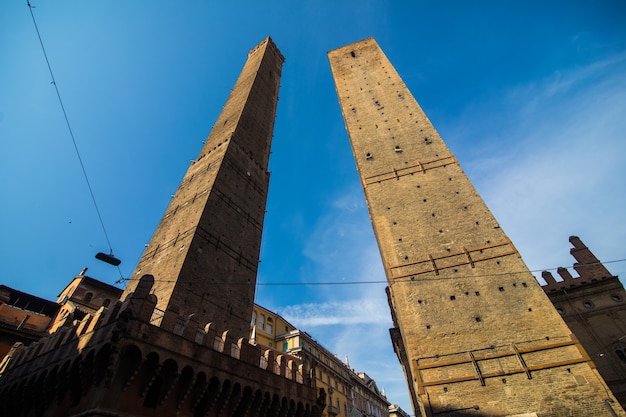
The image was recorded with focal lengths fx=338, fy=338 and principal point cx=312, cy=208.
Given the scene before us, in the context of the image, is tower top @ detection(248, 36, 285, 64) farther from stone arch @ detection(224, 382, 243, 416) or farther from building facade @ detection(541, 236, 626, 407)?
stone arch @ detection(224, 382, 243, 416)

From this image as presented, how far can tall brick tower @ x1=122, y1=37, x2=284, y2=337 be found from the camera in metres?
12.4

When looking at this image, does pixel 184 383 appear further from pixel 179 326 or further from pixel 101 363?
pixel 179 326

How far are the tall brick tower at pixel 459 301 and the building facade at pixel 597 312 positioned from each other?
984cm

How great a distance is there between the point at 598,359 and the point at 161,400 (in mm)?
21342

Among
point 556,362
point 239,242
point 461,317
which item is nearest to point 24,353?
point 239,242

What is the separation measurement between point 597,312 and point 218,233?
21575 mm

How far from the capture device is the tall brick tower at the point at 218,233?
488 inches

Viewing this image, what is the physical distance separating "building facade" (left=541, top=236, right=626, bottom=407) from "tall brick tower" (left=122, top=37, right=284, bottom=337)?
696 inches

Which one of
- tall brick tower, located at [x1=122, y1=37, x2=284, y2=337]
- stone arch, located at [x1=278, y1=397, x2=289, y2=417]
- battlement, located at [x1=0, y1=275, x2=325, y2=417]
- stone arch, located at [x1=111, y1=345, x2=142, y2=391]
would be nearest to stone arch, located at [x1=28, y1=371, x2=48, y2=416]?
battlement, located at [x1=0, y1=275, x2=325, y2=417]

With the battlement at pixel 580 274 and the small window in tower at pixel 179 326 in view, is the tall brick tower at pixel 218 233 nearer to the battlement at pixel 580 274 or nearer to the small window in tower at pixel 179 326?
the small window in tower at pixel 179 326

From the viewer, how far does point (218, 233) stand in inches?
591

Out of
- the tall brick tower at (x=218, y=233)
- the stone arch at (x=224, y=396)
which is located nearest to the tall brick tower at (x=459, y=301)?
the stone arch at (x=224, y=396)

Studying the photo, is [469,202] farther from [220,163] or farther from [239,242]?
[220,163]

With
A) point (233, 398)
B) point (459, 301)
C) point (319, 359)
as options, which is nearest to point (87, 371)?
point (233, 398)
